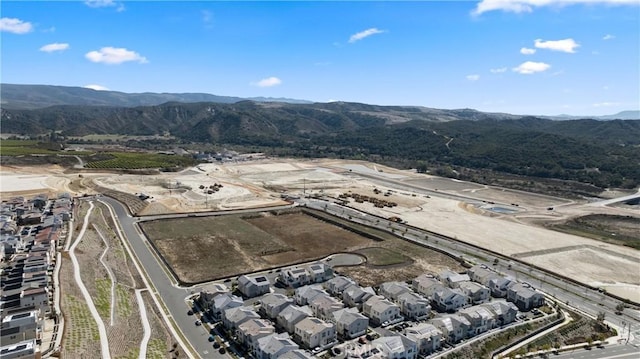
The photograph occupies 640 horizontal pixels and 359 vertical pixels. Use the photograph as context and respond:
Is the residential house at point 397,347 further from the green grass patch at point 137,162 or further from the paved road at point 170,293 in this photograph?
the green grass patch at point 137,162

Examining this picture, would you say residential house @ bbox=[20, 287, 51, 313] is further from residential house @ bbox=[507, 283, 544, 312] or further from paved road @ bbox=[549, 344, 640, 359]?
residential house @ bbox=[507, 283, 544, 312]

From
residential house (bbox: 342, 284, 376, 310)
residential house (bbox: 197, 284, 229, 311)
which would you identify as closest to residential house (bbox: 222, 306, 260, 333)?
residential house (bbox: 197, 284, 229, 311)

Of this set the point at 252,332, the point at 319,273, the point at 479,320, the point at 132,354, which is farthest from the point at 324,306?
the point at 132,354

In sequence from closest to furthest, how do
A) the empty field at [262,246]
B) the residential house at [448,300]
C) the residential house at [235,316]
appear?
the residential house at [235,316]
the residential house at [448,300]
the empty field at [262,246]

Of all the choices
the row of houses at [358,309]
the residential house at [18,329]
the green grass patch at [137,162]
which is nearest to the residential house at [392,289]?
the row of houses at [358,309]

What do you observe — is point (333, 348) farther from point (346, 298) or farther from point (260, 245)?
→ point (260, 245)
